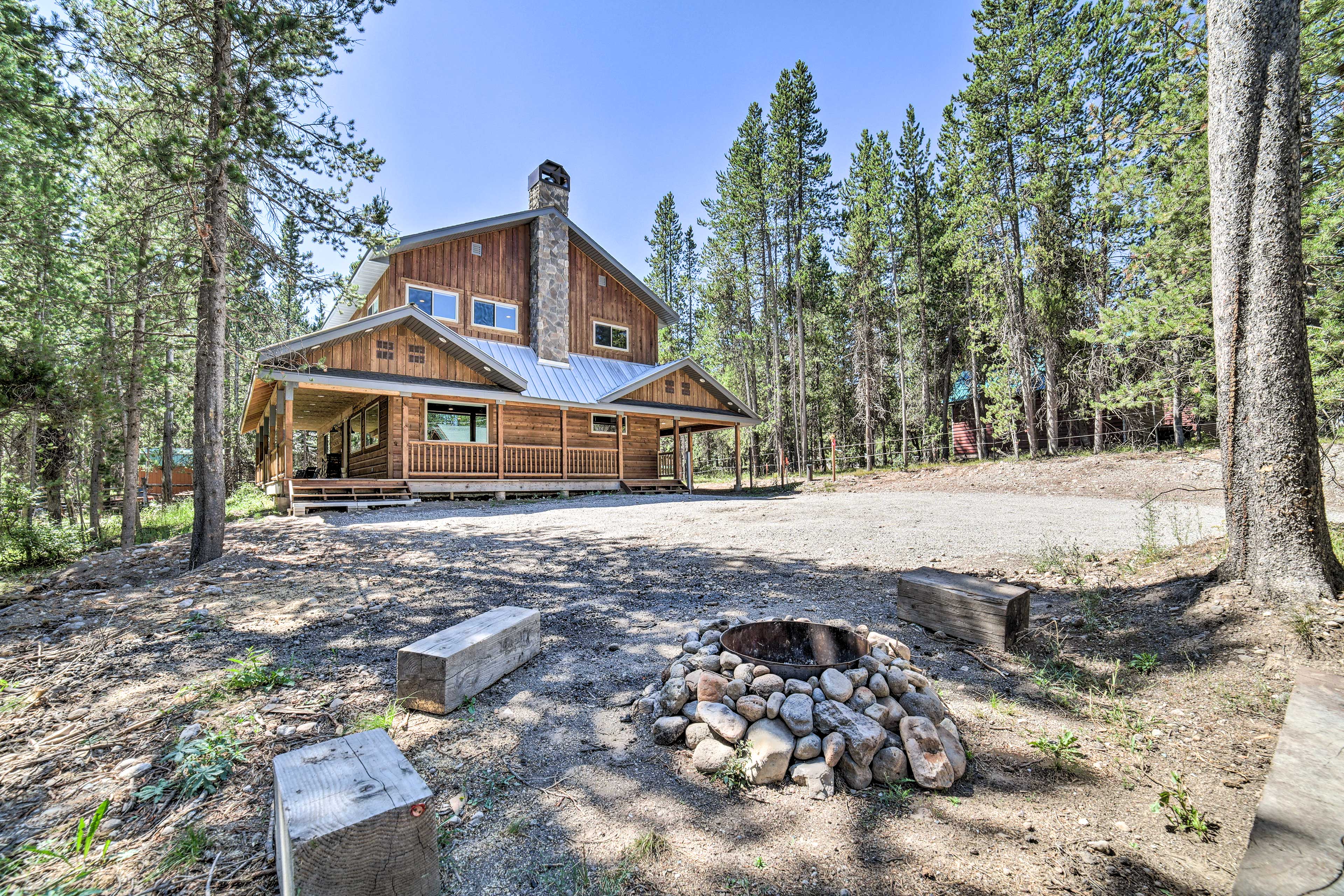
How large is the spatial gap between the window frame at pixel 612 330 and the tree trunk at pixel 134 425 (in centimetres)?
1139

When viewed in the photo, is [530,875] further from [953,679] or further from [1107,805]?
[953,679]

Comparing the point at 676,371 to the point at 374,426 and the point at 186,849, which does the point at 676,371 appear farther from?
the point at 186,849

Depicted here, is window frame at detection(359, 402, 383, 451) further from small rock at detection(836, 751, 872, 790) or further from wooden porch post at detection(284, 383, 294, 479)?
small rock at detection(836, 751, 872, 790)

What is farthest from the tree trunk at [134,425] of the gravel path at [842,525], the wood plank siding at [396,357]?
the gravel path at [842,525]

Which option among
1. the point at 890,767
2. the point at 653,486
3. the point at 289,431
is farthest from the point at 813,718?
the point at 653,486

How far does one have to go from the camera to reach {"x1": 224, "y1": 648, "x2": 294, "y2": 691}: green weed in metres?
3.14

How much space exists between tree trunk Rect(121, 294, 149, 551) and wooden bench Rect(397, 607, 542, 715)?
32.0 ft

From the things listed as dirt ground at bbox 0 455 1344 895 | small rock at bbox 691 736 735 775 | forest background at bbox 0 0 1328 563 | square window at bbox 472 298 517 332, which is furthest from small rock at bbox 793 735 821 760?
square window at bbox 472 298 517 332

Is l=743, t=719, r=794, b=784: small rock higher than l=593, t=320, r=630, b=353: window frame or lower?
lower

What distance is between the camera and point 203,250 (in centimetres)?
674

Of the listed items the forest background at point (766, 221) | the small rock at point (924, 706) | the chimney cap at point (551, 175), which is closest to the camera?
the small rock at point (924, 706)

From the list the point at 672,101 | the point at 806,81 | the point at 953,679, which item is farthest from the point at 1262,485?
the point at 806,81

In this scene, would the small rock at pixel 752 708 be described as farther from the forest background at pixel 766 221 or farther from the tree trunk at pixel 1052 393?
the tree trunk at pixel 1052 393

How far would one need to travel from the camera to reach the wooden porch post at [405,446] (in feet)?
46.5
